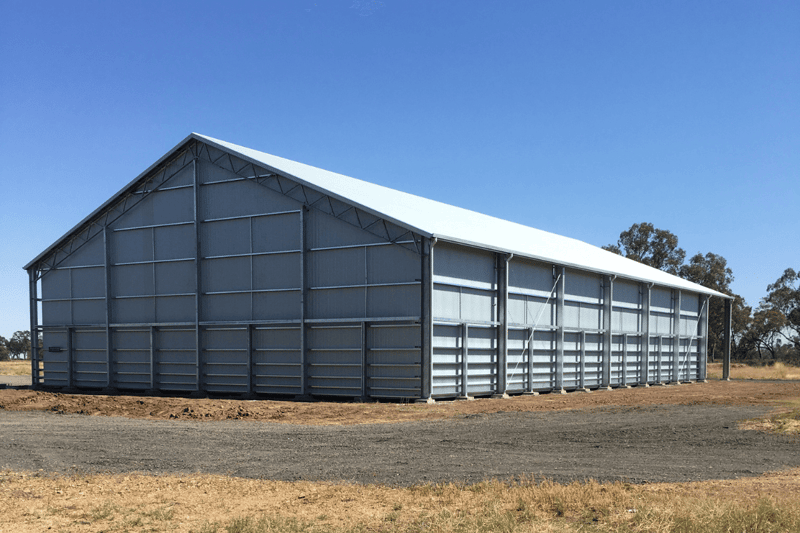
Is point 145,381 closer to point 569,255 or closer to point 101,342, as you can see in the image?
point 101,342

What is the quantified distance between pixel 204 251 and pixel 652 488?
91.1 feet

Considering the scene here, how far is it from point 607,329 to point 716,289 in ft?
184

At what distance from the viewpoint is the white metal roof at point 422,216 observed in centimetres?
2978

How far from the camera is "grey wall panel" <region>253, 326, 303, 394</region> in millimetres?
31875

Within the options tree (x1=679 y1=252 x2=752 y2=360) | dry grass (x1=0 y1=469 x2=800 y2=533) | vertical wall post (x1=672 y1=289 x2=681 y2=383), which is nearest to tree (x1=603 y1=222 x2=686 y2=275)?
tree (x1=679 y1=252 x2=752 y2=360)

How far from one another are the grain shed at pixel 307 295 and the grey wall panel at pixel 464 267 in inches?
3.1

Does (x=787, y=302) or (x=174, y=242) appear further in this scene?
(x=787, y=302)

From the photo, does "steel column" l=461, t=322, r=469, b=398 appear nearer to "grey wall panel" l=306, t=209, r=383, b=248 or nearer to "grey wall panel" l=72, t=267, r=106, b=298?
"grey wall panel" l=306, t=209, r=383, b=248

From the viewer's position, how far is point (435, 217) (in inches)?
1346

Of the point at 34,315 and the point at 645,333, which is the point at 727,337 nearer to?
the point at 645,333

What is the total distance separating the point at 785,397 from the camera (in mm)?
32500

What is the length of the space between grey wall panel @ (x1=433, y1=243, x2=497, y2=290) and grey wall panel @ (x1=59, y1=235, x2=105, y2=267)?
2013cm

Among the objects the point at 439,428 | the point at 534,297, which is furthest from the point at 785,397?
the point at 439,428

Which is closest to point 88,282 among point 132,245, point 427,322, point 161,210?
point 132,245
